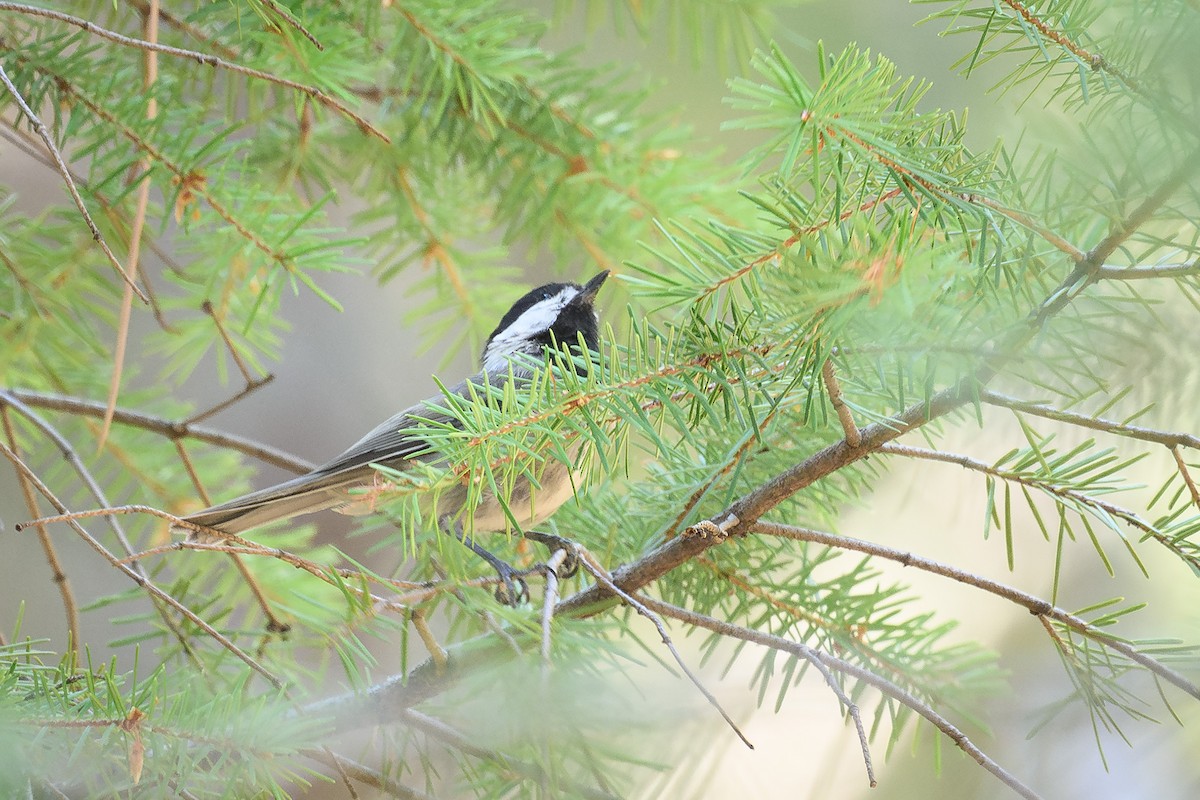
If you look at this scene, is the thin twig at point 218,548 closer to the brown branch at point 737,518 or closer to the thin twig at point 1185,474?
the brown branch at point 737,518

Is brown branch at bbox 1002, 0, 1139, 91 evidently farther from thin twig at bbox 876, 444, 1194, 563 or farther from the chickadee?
the chickadee

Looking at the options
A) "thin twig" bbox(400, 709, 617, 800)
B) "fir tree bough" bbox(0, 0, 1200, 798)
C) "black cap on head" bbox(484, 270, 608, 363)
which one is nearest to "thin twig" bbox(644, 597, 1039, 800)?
"fir tree bough" bbox(0, 0, 1200, 798)

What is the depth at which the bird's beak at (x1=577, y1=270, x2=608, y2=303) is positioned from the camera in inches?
43.0

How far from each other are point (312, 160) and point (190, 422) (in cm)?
33

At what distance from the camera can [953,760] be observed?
1273 mm

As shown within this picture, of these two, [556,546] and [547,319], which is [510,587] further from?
[547,319]

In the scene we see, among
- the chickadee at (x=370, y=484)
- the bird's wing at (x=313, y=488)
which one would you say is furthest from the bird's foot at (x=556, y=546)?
the bird's wing at (x=313, y=488)

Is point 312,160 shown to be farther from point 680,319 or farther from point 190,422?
point 680,319

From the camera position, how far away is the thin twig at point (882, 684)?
508mm

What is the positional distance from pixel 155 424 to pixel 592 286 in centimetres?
51

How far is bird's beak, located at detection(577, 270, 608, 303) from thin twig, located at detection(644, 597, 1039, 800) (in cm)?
51

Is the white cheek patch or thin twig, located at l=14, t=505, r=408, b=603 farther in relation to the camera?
the white cheek patch

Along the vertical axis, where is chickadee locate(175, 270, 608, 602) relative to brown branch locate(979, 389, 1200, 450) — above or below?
below

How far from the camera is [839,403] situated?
53 centimetres
